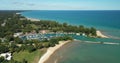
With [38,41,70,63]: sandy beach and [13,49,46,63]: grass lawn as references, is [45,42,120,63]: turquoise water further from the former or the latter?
[13,49,46,63]: grass lawn

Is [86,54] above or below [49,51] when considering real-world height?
below

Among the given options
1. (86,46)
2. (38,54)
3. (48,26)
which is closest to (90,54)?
(86,46)

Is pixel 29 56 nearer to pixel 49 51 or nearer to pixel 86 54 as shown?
pixel 49 51

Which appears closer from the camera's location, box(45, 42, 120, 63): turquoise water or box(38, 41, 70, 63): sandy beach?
box(45, 42, 120, 63): turquoise water

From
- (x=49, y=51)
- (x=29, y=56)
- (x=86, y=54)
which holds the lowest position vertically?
(x=86, y=54)

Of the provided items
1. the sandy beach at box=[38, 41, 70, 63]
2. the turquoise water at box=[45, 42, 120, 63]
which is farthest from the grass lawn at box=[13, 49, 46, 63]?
the turquoise water at box=[45, 42, 120, 63]

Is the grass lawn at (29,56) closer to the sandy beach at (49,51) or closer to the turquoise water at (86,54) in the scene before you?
the sandy beach at (49,51)

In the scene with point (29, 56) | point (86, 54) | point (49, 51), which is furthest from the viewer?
point (49, 51)

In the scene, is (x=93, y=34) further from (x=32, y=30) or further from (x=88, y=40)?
(x=32, y=30)

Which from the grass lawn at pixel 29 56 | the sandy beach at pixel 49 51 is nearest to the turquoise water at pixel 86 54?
the sandy beach at pixel 49 51

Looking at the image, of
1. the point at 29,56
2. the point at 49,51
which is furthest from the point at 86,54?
the point at 29,56
